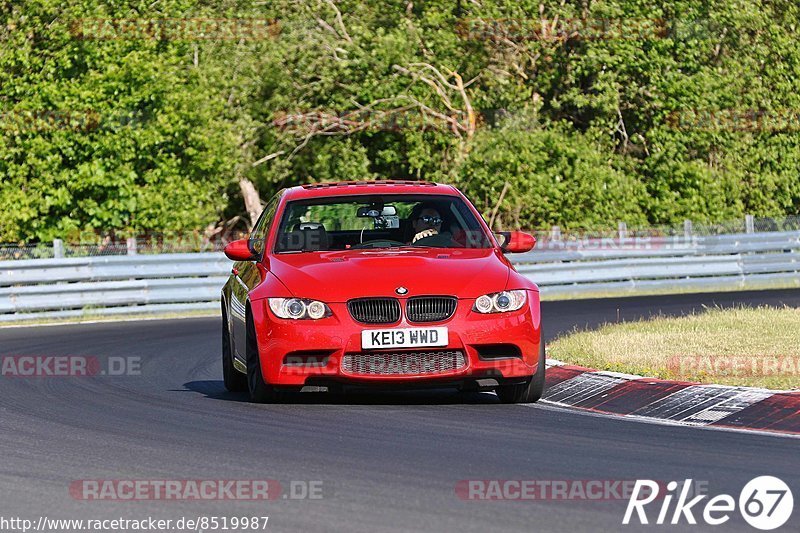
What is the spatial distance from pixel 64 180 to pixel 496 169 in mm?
10530

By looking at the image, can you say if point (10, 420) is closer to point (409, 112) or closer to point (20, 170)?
point (20, 170)

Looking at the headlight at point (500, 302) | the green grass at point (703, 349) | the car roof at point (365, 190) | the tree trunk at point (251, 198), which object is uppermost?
the car roof at point (365, 190)

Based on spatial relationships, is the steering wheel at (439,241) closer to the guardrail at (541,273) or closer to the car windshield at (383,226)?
the car windshield at (383,226)

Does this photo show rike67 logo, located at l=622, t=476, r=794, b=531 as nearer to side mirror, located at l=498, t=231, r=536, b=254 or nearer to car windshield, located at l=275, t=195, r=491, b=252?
side mirror, located at l=498, t=231, r=536, b=254

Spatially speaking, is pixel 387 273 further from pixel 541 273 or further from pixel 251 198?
pixel 251 198

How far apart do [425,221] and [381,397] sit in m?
1.40

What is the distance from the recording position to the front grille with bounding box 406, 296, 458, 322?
10.2 metres

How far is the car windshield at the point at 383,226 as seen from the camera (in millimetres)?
11438

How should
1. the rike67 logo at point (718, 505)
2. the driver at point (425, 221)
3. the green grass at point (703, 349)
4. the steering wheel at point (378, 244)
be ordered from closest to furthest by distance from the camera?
the rike67 logo at point (718, 505)
the green grass at point (703, 349)
the steering wheel at point (378, 244)
the driver at point (425, 221)

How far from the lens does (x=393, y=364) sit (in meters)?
10.1

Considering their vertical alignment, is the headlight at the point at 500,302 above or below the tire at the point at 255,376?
above

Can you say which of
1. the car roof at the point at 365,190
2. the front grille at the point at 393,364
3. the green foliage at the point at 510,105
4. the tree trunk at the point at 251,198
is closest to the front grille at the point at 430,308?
the front grille at the point at 393,364

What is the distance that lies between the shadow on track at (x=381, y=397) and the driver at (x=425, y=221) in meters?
Result: 1.14

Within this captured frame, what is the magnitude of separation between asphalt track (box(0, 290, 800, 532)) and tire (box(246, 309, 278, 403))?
0.10 m
